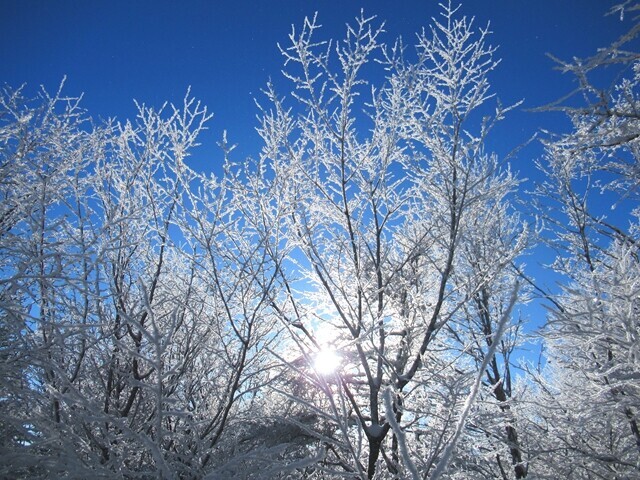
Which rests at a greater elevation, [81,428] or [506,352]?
[506,352]

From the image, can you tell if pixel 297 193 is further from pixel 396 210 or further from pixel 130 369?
pixel 130 369

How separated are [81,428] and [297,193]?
3.00 metres

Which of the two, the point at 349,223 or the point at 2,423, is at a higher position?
the point at 349,223

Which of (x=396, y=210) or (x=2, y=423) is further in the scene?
(x=396, y=210)

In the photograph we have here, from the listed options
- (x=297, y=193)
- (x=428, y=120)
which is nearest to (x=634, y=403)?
(x=428, y=120)

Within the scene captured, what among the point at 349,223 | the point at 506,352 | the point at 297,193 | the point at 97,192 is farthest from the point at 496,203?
the point at 97,192

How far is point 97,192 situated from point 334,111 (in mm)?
2727

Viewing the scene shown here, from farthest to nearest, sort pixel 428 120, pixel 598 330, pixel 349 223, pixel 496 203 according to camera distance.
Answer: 1. pixel 496 203
2. pixel 349 223
3. pixel 428 120
4. pixel 598 330

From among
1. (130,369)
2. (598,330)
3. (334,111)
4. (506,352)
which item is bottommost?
(130,369)

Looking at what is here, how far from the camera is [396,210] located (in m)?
4.14

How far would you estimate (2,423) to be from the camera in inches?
100.0

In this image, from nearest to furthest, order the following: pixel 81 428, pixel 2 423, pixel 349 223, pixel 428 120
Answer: pixel 2 423 < pixel 81 428 < pixel 428 120 < pixel 349 223

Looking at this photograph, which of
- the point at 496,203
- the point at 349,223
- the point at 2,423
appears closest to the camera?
the point at 2,423

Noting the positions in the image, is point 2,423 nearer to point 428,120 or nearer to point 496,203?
point 428,120
